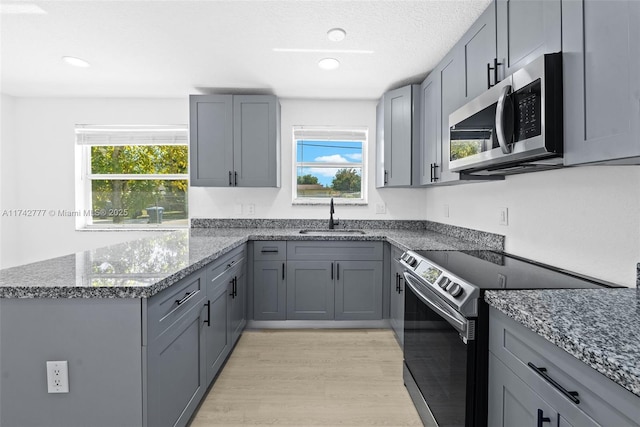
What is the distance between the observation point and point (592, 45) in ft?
3.35

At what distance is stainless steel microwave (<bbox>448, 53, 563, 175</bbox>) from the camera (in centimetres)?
117

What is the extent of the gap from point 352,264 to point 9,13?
2980 mm

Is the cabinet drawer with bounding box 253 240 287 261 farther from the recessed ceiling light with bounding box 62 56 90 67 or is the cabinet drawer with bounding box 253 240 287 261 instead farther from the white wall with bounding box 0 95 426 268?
the recessed ceiling light with bounding box 62 56 90 67

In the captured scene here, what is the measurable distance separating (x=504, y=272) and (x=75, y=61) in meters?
3.46

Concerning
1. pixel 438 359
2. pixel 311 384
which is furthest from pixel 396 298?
pixel 438 359

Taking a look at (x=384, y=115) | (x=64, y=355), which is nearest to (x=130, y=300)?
(x=64, y=355)

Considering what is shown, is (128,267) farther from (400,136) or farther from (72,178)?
(72,178)

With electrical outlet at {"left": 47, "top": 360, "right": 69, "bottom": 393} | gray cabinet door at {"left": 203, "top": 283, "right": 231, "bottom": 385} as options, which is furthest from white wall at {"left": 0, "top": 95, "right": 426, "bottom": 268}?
electrical outlet at {"left": 47, "top": 360, "right": 69, "bottom": 393}

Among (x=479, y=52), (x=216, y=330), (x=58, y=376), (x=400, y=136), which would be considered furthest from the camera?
(x=400, y=136)

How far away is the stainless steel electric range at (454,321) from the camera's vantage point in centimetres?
122

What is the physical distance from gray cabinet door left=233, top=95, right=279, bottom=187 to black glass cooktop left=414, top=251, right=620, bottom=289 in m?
1.86

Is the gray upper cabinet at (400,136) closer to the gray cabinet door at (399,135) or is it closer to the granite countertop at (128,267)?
the gray cabinet door at (399,135)

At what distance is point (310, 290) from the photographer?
2979 mm

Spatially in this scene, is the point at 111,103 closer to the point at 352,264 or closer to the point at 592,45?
the point at 352,264
